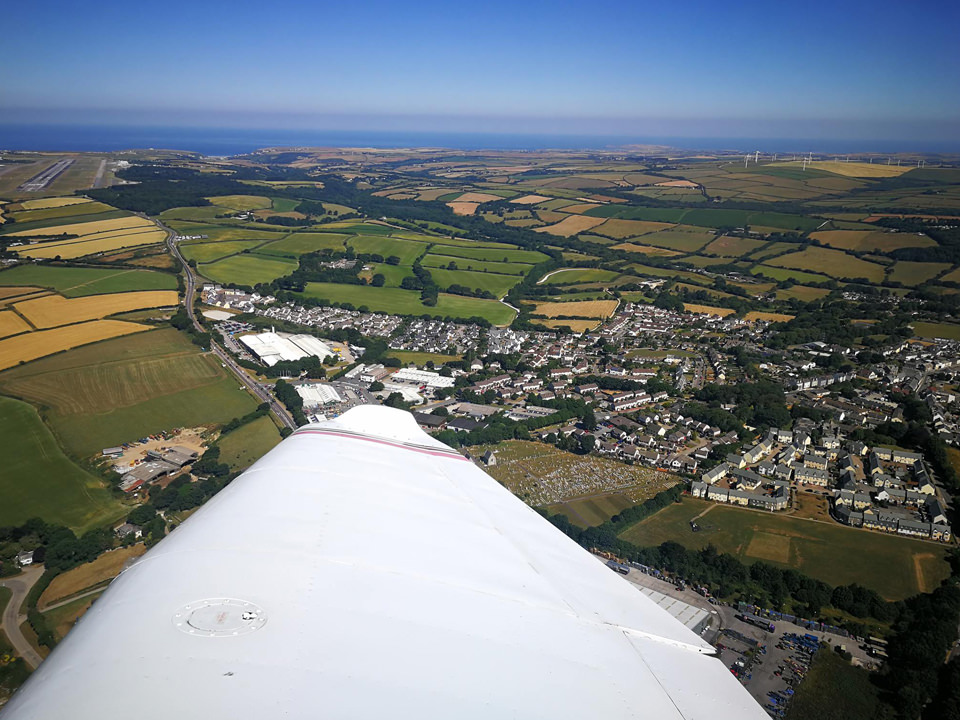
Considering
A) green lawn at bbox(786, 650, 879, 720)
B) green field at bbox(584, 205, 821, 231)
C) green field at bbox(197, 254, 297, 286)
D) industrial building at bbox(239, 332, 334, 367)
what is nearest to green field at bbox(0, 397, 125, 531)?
industrial building at bbox(239, 332, 334, 367)

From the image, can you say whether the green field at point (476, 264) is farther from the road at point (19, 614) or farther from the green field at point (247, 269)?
the road at point (19, 614)

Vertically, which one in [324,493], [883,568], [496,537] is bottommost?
[883,568]

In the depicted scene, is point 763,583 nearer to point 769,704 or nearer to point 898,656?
point 898,656

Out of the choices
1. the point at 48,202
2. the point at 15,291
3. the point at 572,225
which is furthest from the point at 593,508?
the point at 48,202

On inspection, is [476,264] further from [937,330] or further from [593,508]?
[593,508]

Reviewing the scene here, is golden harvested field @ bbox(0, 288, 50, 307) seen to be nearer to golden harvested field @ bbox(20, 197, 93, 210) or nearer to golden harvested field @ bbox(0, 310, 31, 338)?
golden harvested field @ bbox(0, 310, 31, 338)

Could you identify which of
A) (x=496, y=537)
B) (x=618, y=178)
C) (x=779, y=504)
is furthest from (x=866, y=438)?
(x=618, y=178)
